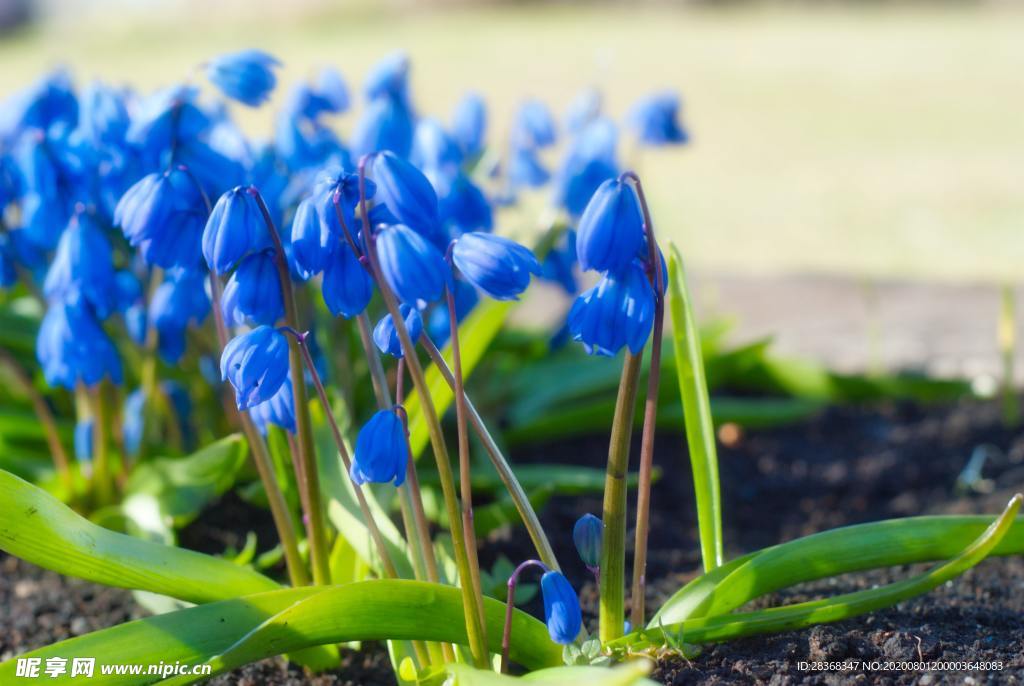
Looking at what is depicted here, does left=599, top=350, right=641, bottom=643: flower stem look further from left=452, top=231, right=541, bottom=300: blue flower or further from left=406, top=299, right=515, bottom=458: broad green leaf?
left=406, top=299, right=515, bottom=458: broad green leaf

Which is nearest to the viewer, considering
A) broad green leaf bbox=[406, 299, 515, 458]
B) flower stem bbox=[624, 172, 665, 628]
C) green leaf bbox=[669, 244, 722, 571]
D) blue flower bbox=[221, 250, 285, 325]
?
flower stem bbox=[624, 172, 665, 628]

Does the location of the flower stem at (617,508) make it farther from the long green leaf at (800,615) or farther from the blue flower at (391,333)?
the blue flower at (391,333)

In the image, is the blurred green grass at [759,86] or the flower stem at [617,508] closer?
the flower stem at [617,508]

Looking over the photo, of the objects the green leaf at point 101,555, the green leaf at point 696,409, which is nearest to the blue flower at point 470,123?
the green leaf at point 696,409

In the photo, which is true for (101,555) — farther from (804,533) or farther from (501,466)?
(804,533)

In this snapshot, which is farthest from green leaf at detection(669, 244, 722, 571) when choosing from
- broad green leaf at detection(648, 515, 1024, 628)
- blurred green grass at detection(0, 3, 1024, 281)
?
blurred green grass at detection(0, 3, 1024, 281)

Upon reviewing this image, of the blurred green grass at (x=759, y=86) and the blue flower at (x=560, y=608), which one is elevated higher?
the blurred green grass at (x=759, y=86)
